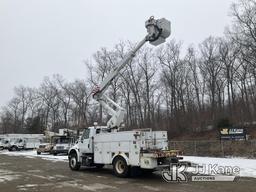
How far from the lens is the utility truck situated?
15859 mm

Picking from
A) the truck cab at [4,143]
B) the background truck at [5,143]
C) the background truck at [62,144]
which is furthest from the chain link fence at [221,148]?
the truck cab at [4,143]

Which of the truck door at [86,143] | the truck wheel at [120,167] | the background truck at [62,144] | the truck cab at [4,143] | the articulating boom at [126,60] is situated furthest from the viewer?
the truck cab at [4,143]

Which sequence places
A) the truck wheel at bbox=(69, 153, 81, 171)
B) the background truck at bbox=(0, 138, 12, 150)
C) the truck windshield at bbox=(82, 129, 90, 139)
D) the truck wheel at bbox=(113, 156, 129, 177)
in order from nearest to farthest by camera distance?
1. the truck wheel at bbox=(113, 156, 129, 177)
2. the truck windshield at bbox=(82, 129, 90, 139)
3. the truck wheel at bbox=(69, 153, 81, 171)
4. the background truck at bbox=(0, 138, 12, 150)

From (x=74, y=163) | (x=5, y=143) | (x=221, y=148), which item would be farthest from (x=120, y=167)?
(x=5, y=143)

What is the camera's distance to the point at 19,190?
511 inches

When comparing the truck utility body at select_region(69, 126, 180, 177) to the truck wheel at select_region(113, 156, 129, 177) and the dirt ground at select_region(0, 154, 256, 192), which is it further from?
the dirt ground at select_region(0, 154, 256, 192)

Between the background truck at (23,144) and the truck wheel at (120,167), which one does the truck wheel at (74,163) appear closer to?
the truck wheel at (120,167)

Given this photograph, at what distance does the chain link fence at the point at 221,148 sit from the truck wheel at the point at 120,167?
14.9 metres

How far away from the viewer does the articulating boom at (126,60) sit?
59.0 ft

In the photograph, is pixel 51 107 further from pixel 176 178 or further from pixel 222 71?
pixel 176 178

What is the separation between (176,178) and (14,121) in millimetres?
103639

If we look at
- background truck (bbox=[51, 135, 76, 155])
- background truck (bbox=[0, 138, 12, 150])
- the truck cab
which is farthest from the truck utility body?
the truck cab

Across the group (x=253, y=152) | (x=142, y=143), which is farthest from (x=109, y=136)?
(x=253, y=152)

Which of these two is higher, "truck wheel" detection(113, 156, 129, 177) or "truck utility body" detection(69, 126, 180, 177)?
"truck utility body" detection(69, 126, 180, 177)
